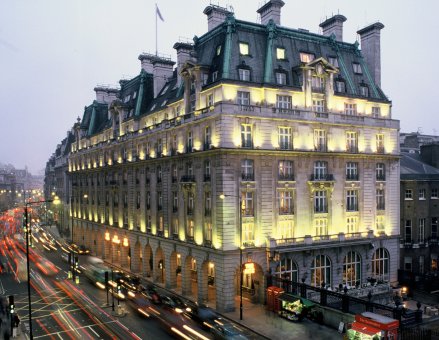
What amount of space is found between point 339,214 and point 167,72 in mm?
36690

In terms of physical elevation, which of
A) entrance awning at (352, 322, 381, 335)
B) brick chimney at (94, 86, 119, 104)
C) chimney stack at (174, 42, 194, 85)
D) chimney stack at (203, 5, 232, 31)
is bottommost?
entrance awning at (352, 322, 381, 335)

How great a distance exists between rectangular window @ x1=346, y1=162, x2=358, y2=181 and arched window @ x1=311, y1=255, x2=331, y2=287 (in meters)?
11.0

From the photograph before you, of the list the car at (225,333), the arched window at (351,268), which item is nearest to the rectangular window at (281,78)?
the arched window at (351,268)

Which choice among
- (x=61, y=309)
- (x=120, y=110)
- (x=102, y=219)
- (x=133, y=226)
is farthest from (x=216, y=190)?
(x=102, y=219)

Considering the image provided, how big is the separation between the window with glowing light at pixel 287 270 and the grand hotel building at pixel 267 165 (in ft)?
0.51

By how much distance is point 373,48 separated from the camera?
62.7 meters

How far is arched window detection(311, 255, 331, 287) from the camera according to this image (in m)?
51.2

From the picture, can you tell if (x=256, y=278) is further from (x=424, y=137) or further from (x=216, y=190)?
(x=424, y=137)

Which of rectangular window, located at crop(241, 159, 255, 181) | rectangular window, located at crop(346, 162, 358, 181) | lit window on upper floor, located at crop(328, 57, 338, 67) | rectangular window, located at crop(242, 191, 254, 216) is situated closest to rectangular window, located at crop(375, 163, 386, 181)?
rectangular window, located at crop(346, 162, 358, 181)

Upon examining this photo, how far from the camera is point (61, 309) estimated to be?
153ft

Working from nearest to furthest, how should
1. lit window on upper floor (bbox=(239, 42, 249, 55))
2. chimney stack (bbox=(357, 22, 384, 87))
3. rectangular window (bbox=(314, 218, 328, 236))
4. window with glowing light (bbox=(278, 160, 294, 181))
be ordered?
window with glowing light (bbox=(278, 160, 294, 181)) < lit window on upper floor (bbox=(239, 42, 249, 55)) < rectangular window (bbox=(314, 218, 328, 236)) < chimney stack (bbox=(357, 22, 384, 87))

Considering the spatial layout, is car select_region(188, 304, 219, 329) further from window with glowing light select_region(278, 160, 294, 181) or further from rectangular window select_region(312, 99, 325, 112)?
rectangular window select_region(312, 99, 325, 112)

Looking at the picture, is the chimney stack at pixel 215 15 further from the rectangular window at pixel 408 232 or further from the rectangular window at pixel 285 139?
the rectangular window at pixel 408 232

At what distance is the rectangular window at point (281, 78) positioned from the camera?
52.0 meters
